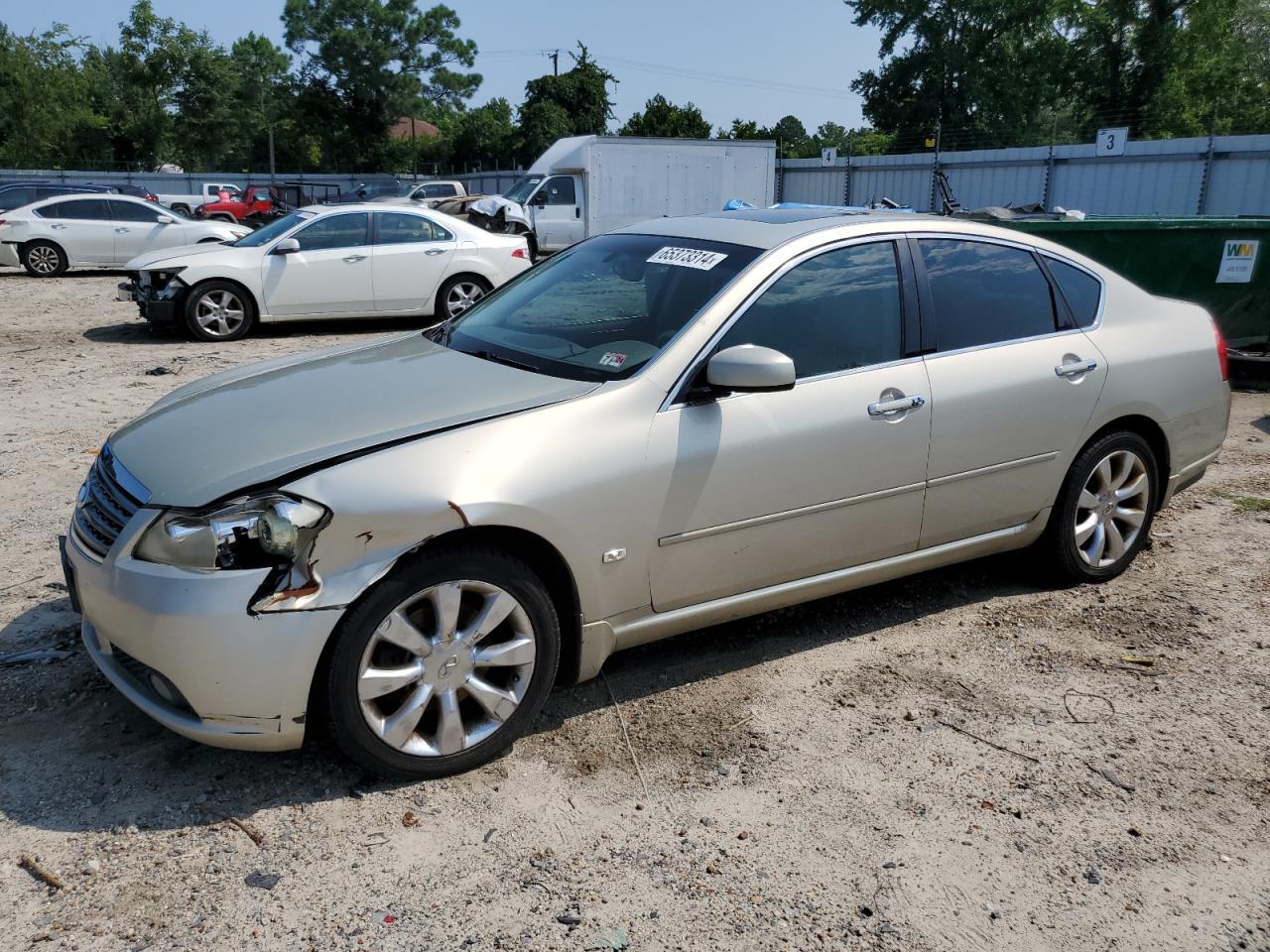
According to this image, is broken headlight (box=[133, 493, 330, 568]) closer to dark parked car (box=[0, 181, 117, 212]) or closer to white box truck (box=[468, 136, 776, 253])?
white box truck (box=[468, 136, 776, 253])

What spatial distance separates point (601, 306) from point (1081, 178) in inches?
788

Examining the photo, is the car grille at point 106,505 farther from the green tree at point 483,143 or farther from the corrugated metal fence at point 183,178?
the green tree at point 483,143

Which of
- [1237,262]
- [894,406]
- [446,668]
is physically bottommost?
[446,668]

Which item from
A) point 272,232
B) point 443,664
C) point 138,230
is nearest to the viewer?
point 443,664

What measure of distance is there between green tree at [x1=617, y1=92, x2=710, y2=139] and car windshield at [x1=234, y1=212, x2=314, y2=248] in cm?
4954

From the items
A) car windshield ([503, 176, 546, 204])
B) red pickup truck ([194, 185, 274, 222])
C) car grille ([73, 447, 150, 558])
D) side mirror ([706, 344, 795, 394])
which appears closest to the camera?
car grille ([73, 447, 150, 558])

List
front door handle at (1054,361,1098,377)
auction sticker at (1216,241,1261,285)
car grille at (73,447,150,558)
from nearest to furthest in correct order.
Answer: car grille at (73,447,150,558), front door handle at (1054,361,1098,377), auction sticker at (1216,241,1261,285)

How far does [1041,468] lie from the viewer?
441 cm

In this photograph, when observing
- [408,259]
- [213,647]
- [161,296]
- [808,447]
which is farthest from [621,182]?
[213,647]

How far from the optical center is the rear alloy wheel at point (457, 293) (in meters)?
12.4

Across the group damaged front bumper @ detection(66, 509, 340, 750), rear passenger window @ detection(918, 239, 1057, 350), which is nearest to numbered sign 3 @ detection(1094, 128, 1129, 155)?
rear passenger window @ detection(918, 239, 1057, 350)

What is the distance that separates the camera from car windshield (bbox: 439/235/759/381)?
374cm

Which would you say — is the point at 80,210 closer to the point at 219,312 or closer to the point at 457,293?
the point at 219,312

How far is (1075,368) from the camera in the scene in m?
4.41
